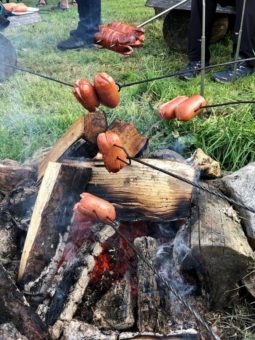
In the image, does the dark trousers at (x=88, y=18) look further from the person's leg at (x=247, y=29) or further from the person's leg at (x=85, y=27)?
the person's leg at (x=247, y=29)

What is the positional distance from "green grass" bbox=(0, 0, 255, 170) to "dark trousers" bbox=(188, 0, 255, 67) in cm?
33

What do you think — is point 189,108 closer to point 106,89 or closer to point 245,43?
point 106,89

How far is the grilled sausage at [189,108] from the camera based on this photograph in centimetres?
284

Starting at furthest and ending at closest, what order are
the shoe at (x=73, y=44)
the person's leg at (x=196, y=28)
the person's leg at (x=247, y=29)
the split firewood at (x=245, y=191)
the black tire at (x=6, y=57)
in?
1. the shoe at (x=73, y=44)
2. the black tire at (x=6, y=57)
3. the person's leg at (x=196, y=28)
4. the person's leg at (x=247, y=29)
5. the split firewood at (x=245, y=191)

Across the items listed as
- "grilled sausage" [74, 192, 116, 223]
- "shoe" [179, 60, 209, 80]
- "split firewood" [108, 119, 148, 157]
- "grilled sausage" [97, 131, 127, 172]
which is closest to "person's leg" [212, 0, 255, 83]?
"shoe" [179, 60, 209, 80]

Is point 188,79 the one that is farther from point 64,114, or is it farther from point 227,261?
point 227,261

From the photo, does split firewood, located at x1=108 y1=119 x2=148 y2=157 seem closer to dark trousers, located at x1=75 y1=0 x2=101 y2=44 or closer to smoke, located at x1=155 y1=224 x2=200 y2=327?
smoke, located at x1=155 y1=224 x2=200 y2=327

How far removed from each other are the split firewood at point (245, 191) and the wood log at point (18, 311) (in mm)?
1273

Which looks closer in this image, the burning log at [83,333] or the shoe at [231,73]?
the burning log at [83,333]

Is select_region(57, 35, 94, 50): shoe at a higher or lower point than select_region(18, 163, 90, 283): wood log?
lower

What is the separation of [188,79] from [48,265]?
142 inches

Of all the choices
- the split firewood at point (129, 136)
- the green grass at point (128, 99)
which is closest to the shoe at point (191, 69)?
the green grass at point (128, 99)

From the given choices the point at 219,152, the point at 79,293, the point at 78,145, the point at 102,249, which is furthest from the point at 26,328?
the point at 219,152

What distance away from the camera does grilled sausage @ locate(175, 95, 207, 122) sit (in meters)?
2.84
